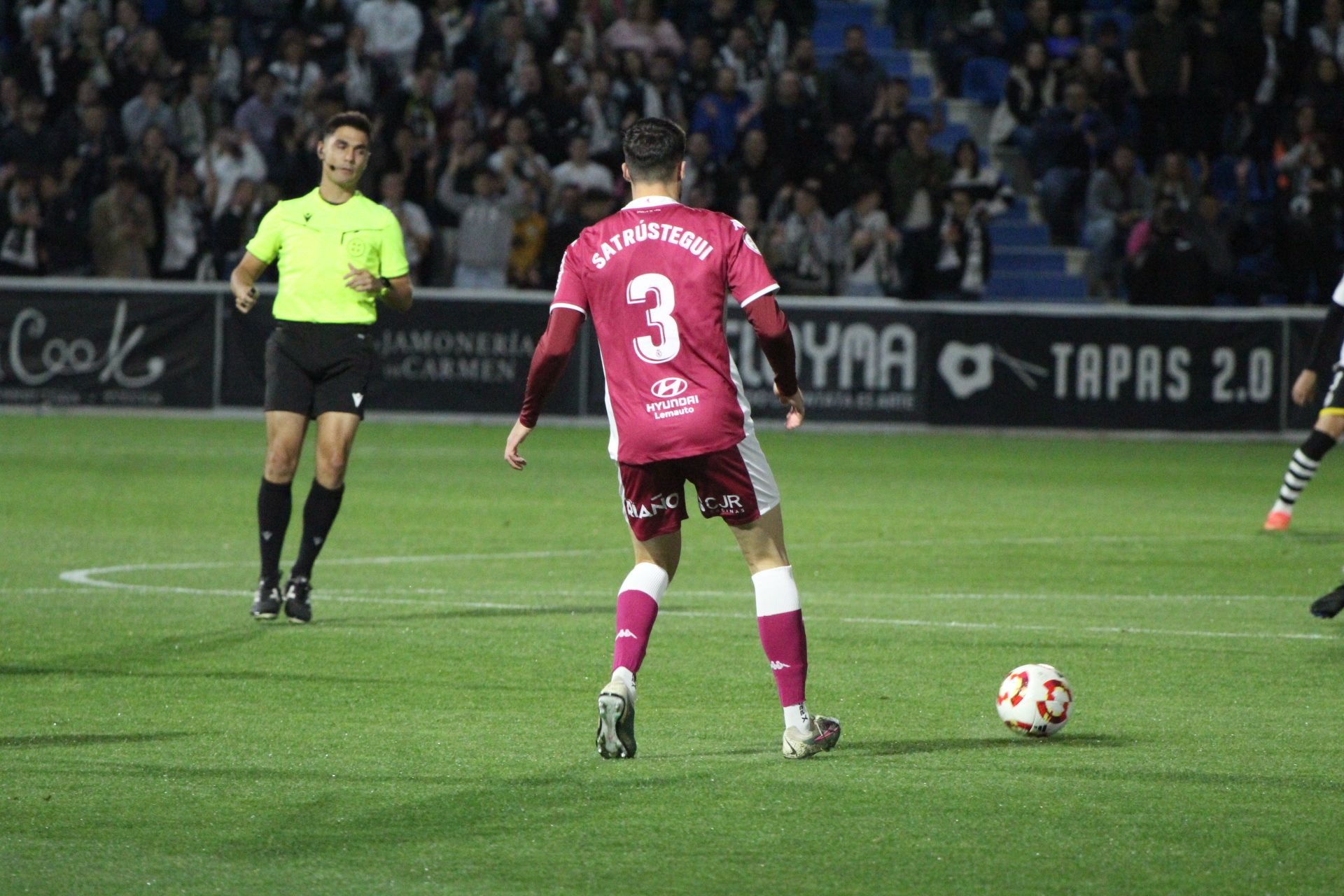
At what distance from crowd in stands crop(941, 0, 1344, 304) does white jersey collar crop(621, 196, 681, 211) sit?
1804 centimetres

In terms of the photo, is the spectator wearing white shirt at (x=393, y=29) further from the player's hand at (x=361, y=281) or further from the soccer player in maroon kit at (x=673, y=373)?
the soccer player in maroon kit at (x=673, y=373)

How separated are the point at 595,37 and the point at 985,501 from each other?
1143cm

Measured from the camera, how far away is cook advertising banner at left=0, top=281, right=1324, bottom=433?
21.9 m

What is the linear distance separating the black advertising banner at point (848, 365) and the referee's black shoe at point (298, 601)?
40.8 ft

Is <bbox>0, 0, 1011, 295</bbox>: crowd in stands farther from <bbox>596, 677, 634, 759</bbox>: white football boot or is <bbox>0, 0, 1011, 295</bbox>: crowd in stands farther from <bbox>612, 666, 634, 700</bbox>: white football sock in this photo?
<bbox>596, 677, 634, 759</bbox>: white football boot

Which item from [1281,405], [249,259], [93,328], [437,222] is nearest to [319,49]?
[437,222]

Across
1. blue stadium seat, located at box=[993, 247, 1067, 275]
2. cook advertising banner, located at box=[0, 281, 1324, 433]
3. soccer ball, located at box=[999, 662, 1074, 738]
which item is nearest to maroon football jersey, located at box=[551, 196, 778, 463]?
soccer ball, located at box=[999, 662, 1074, 738]

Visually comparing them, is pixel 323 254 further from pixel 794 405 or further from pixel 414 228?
pixel 414 228

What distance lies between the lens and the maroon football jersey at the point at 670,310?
6.21 meters

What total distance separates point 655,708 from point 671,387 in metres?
1.38

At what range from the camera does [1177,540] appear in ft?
43.8

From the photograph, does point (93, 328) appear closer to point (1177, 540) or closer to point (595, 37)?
point (595, 37)

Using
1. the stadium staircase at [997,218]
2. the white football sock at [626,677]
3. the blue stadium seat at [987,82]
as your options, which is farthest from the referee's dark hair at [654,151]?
the blue stadium seat at [987,82]

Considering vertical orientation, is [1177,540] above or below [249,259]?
below
